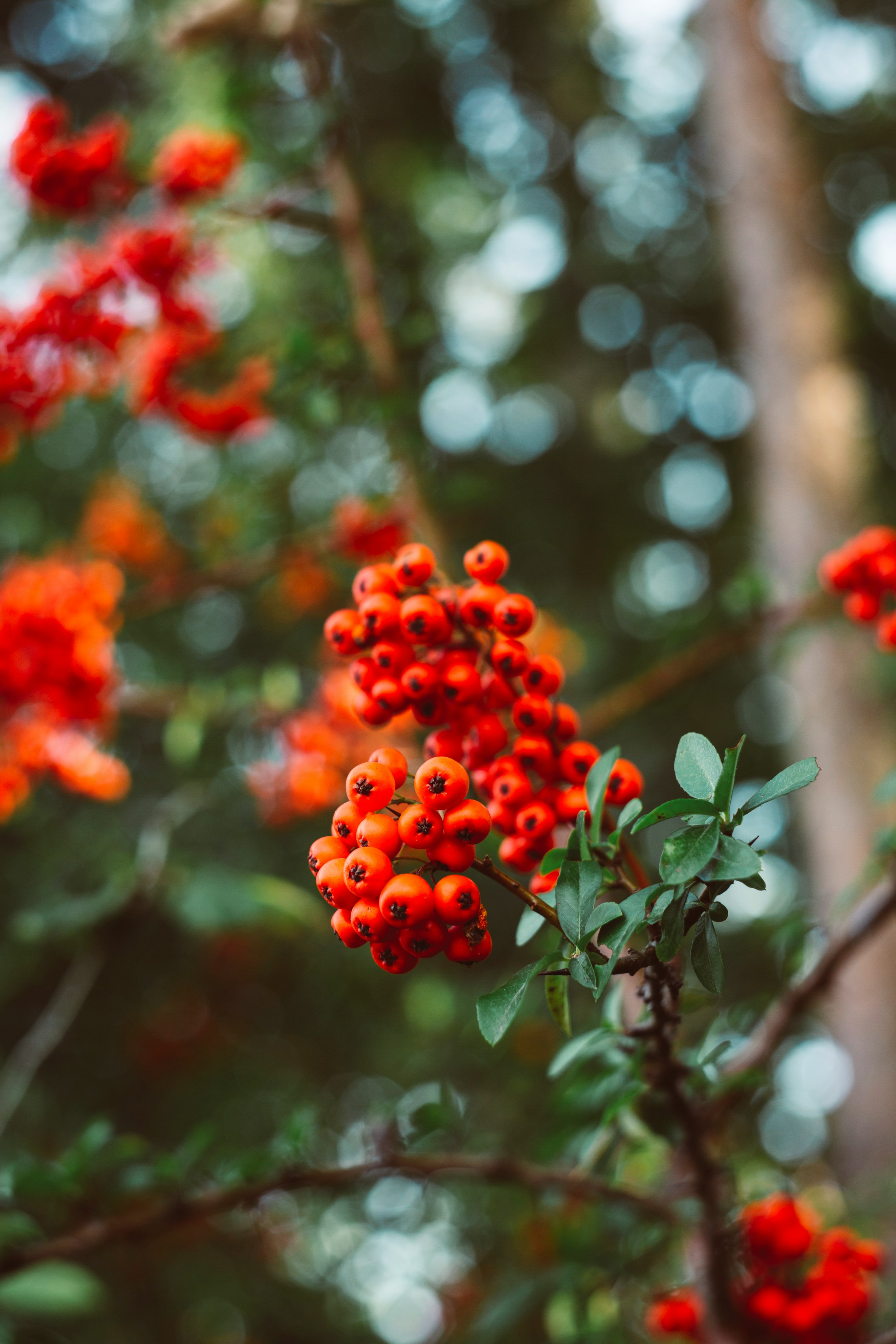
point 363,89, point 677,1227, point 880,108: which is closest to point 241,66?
point 363,89

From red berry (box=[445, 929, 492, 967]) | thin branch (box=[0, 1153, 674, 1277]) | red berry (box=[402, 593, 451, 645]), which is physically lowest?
thin branch (box=[0, 1153, 674, 1277])

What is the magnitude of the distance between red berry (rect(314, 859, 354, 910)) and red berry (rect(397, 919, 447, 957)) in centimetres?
7

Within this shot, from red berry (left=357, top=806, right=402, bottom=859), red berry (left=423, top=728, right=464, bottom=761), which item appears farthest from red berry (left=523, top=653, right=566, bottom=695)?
red berry (left=357, top=806, right=402, bottom=859)

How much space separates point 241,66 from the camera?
345 cm

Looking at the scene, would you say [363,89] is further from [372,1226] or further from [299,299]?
[372,1226]

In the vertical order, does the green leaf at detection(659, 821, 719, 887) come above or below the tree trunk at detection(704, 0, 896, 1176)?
below

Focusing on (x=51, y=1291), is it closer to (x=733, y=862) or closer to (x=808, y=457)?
(x=733, y=862)

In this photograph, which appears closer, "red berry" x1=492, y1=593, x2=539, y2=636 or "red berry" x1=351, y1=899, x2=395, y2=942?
"red berry" x1=351, y1=899, x2=395, y2=942

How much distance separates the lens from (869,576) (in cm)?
183

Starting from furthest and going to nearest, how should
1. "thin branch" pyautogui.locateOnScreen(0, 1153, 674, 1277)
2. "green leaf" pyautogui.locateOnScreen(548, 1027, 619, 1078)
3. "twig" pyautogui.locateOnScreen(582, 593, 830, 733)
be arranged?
"twig" pyautogui.locateOnScreen(582, 593, 830, 733), "thin branch" pyautogui.locateOnScreen(0, 1153, 674, 1277), "green leaf" pyautogui.locateOnScreen(548, 1027, 619, 1078)

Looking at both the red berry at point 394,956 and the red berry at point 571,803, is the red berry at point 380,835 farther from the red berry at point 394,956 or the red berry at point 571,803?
the red berry at point 571,803

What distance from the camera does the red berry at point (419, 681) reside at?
1219mm

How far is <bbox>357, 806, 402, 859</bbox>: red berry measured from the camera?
101 centimetres

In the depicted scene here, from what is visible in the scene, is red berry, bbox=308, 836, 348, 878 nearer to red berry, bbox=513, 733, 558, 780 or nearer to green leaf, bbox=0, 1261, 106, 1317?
red berry, bbox=513, 733, 558, 780
